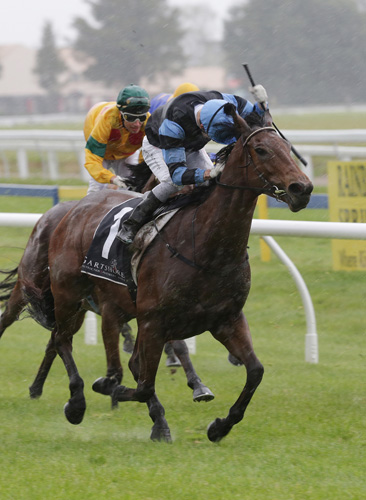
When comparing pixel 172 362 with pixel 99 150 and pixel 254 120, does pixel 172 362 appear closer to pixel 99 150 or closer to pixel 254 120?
pixel 99 150

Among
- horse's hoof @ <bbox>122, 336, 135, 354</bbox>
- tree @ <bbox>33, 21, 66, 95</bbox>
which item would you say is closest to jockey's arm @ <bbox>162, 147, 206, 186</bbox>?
horse's hoof @ <bbox>122, 336, 135, 354</bbox>

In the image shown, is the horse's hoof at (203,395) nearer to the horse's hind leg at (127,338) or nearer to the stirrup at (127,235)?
the stirrup at (127,235)

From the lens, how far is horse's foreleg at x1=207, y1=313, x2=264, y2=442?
4.11m

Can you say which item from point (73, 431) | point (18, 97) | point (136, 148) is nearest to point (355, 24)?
point (18, 97)

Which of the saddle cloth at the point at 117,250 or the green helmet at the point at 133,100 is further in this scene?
the green helmet at the point at 133,100

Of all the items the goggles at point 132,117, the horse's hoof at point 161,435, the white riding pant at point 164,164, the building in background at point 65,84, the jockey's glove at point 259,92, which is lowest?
the building in background at point 65,84

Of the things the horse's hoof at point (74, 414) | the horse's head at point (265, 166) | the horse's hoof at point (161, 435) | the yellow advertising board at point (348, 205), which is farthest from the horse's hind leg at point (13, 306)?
the yellow advertising board at point (348, 205)

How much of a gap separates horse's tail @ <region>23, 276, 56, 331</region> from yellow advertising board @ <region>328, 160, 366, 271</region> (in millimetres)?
2986

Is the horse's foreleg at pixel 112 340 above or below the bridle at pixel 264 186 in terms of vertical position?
below

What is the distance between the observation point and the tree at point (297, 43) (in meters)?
25.5

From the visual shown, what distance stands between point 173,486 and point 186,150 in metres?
1.80

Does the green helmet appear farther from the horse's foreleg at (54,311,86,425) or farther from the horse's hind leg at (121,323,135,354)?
the horse's hind leg at (121,323,135,354)

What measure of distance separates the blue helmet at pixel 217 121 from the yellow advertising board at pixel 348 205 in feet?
11.8

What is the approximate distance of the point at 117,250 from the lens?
4.60 meters
